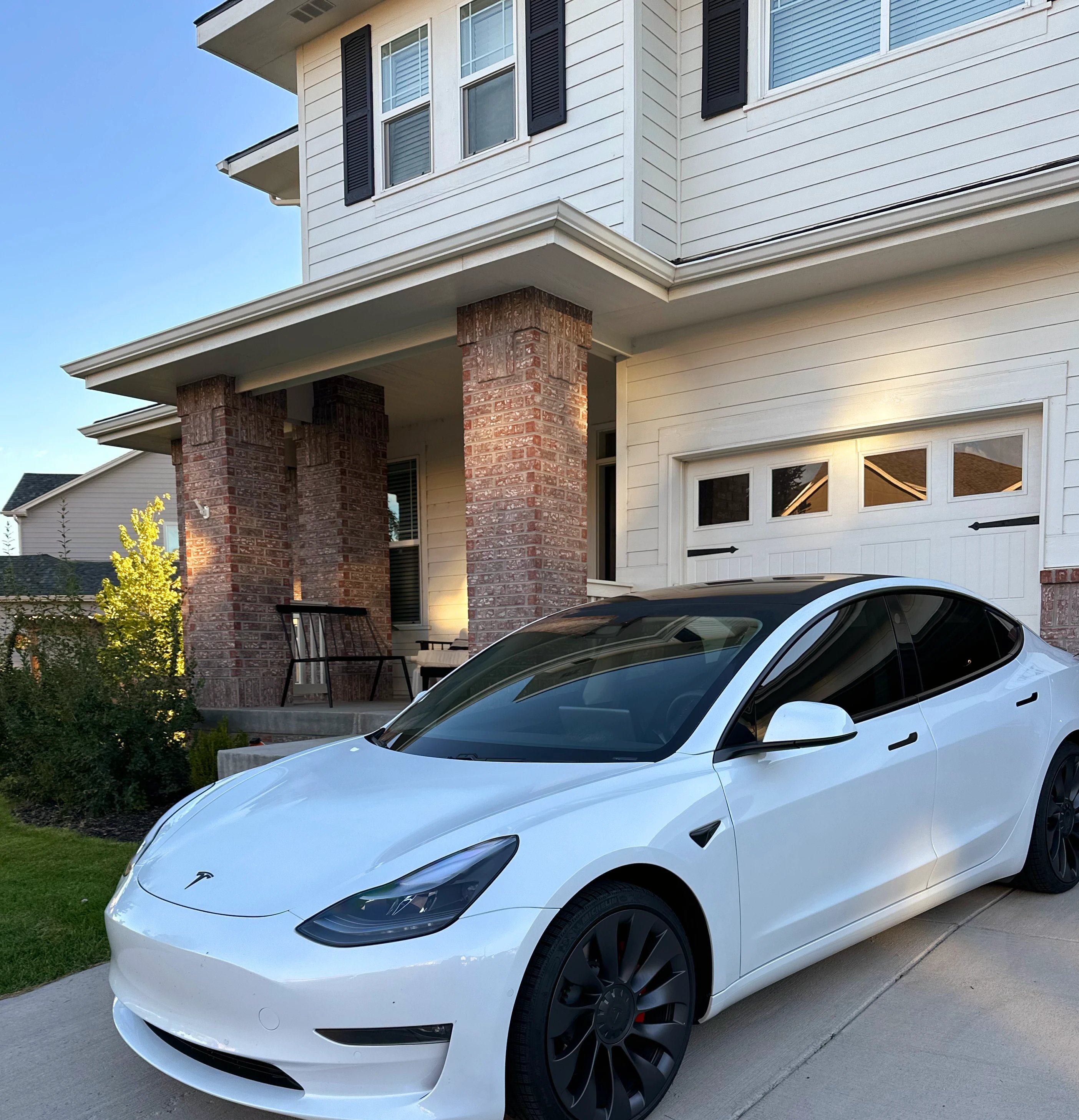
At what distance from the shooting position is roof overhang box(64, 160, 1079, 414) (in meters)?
6.19

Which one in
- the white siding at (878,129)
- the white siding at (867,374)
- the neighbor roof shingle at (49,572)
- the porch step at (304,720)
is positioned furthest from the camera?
the neighbor roof shingle at (49,572)

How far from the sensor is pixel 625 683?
3.31m

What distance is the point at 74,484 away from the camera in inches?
1059

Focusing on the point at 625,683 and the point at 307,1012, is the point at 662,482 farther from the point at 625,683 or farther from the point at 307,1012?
the point at 307,1012

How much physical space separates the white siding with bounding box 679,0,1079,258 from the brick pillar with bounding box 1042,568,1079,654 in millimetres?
2788

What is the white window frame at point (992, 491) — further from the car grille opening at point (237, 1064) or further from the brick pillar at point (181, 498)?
the brick pillar at point (181, 498)

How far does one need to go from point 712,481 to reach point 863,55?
11.3 ft

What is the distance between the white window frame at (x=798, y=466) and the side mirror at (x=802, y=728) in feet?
16.1

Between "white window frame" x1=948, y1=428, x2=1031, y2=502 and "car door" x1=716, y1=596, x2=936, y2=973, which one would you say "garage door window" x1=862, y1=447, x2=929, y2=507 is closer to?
"white window frame" x1=948, y1=428, x2=1031, y2=502

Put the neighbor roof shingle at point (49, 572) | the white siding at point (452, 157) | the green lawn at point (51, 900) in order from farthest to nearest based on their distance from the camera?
the neighbor roof shingle at point (49, 572) → the white siding at point (452, 157) → the green lawn at point (51, 900)

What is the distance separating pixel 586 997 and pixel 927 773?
159 cm

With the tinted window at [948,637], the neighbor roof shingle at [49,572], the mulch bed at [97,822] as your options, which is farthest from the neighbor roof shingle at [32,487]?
the tinted window at [948,637]

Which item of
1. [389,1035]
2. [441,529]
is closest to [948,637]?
[389,1035]

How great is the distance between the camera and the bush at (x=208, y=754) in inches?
288
